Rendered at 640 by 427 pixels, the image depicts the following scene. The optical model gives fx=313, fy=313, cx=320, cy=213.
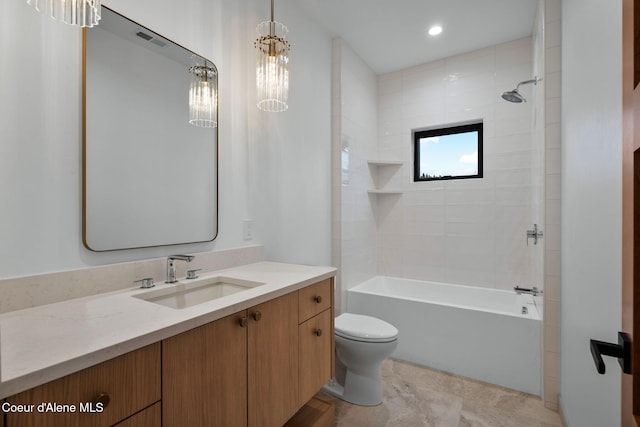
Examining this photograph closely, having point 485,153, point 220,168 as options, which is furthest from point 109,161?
point 485,153

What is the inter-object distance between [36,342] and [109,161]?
2.46 feet

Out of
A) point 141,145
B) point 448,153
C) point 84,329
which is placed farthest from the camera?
point 448,153

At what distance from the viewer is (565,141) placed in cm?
172

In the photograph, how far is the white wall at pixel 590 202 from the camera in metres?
0.85

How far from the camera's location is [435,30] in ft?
8.79

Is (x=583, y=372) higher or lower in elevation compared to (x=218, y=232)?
lower

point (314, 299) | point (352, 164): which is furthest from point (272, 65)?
point (352, 164)

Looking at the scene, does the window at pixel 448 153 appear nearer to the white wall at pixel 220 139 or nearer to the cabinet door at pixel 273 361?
the white wall at pixel 220 139

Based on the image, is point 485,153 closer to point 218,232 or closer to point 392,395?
point 392,395

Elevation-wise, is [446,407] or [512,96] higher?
[512,96]

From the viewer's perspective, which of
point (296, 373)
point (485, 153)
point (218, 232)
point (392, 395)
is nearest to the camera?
point (296, 373)

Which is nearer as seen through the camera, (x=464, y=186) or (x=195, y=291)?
(x=195, y=291)

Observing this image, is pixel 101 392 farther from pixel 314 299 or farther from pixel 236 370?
pixel 314 299

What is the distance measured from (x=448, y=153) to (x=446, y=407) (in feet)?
7.69
